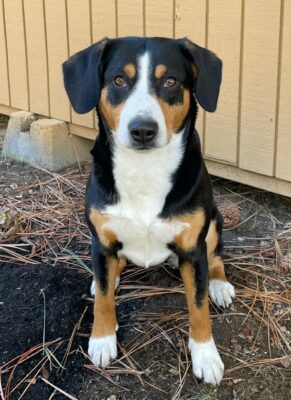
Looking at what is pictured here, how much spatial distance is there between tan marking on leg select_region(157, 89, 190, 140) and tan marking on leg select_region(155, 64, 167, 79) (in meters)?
0.10

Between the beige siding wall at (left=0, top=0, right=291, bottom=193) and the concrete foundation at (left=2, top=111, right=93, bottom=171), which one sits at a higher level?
the beige siding wall at (left=0, top=0, right=291, bottom=193)

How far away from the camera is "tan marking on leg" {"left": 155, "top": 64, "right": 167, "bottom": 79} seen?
2.54 m

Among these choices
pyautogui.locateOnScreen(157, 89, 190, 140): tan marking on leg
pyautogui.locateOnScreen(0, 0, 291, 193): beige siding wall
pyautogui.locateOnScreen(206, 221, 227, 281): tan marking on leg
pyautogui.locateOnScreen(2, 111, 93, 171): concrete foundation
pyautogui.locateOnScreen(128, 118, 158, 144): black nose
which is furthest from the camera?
pyautogui.locateOnScreen(2, 111, 93, 171): concrete foundation

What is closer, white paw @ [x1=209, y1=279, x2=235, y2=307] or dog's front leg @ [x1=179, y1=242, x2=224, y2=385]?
dog's front leg @ [x1=179, y1=242, x2=224, y2=385]

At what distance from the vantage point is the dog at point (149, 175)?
258cm

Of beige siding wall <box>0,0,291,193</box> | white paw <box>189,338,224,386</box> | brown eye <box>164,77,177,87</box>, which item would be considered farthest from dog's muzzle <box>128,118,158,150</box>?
beige siding wall <box>0,0,291,193</box>

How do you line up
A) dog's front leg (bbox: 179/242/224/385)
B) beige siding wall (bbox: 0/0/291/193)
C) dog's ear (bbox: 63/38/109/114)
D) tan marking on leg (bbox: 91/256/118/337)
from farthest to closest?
beige siding wall (bbox: 0/0/291/193), tan marking on leg (bbox: 91/256/118/337), dog's front leg (bbox: 179/242/224/385), dog's ear (bbox: 63/38/109/114)

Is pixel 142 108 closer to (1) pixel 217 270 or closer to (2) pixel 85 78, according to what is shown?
(2) pixel 85 78

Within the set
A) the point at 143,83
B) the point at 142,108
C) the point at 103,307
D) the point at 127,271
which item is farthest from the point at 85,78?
the point at 127,271

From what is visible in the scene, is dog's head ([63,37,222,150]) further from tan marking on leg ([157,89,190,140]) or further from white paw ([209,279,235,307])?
white paw ([209,279,235,307])

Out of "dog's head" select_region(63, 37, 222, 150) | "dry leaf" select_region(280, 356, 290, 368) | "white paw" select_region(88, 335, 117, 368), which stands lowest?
"dry leaf" select_region(280, 356, 290, 368)

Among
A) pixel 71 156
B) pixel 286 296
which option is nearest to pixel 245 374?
pixel 286 296

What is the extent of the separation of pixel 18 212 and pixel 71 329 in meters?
1.27

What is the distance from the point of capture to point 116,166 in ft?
9.12
